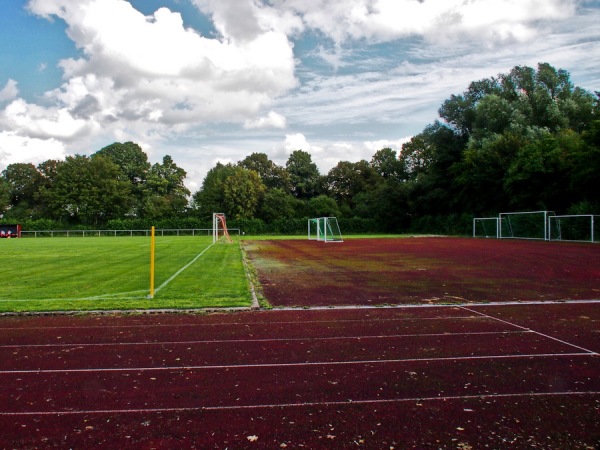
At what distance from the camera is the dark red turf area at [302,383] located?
3617 millimetres

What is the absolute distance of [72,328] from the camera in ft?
23.7

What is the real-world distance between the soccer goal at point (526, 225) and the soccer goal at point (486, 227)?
2.95 feet

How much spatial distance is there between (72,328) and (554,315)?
7892mm

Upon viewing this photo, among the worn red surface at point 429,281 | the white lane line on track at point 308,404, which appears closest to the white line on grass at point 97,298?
the worn red surface at point 429,281

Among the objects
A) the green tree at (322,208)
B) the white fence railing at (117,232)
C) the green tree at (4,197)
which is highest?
the green tree at (4,197)

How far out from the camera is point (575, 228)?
1331 inches

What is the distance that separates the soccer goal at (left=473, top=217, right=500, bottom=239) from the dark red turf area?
38.7 metres

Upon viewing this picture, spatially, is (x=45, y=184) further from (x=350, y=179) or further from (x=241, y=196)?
(x=350, y=179)

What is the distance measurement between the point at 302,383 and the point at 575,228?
35.3 m

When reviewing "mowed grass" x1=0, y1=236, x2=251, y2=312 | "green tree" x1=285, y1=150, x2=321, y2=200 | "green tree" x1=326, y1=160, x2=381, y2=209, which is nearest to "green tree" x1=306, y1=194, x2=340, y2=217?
"green tree" x1=326, y1=160, x2=381, y2=209

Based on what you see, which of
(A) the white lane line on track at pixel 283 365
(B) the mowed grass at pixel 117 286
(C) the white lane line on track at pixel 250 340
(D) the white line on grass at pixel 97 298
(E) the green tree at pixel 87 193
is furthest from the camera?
(E) the green tree at pixel 87 193

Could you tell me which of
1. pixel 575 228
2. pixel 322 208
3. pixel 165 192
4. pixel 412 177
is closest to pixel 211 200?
pixel 165 192

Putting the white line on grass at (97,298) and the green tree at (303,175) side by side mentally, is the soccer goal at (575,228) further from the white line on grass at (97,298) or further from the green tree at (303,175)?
the green tree at (303,175)

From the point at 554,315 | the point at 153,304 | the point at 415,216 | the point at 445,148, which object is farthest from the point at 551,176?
the point at 153,304
